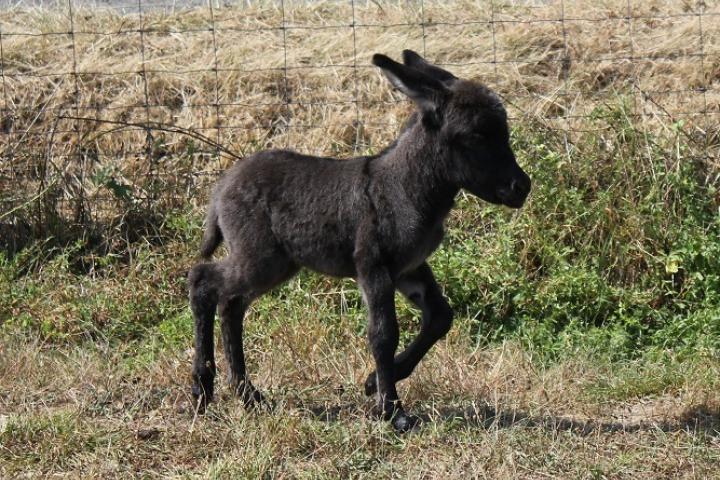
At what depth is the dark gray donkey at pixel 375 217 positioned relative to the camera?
5742 mm

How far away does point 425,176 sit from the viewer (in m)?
5.88

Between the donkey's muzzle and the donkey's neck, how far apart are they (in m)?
0.29

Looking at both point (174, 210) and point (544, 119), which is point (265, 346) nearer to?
point (174, 210)

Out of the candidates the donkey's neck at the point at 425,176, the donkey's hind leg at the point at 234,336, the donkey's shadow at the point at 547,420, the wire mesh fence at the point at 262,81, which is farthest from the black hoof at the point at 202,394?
the wire mesh fence at the point at 262,81

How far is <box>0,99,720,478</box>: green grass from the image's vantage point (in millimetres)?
5469

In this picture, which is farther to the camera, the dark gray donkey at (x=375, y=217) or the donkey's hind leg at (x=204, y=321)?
the donkey's hind leg at (x=204, y=321)

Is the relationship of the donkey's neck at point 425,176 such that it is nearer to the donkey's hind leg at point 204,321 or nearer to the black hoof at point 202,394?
the donkey's hind leg at point 204,321

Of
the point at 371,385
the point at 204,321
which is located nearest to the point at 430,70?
the point at 371,385

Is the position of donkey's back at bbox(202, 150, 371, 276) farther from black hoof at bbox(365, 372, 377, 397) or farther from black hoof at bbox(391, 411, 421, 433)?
black hoof at bbox(391, 411, 421, 433)

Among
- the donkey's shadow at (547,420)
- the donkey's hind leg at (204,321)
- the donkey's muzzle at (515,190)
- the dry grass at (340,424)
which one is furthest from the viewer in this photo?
the donkey's hind leg at (204,321)

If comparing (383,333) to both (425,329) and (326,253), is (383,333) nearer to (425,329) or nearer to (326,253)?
(425,329)

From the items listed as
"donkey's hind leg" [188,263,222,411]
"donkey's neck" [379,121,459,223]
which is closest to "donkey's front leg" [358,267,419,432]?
"donkey's neck" [379,121,459,223]

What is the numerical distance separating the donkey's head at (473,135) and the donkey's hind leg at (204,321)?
4.54 feet

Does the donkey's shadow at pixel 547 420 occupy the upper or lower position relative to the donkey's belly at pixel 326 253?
lower
